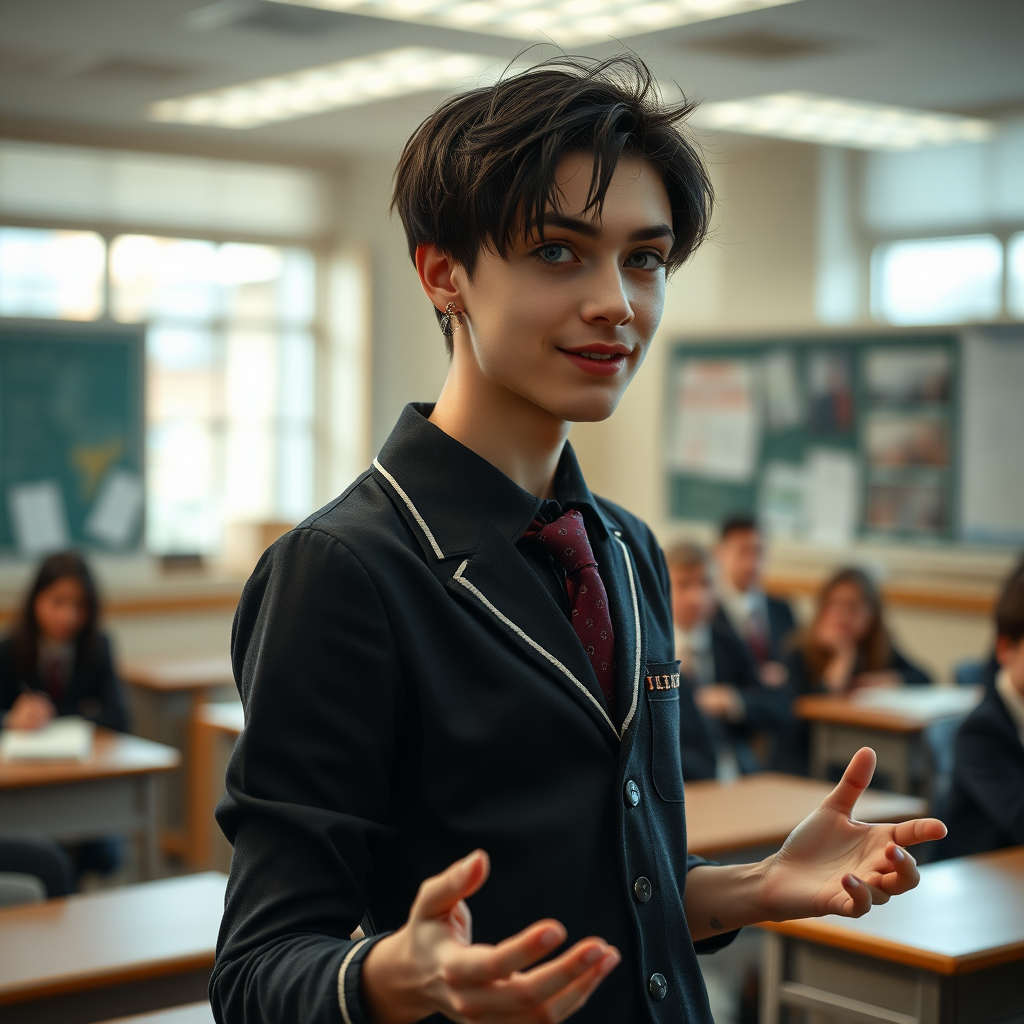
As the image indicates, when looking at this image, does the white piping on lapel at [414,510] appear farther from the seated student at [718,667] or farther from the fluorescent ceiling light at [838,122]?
the fluorescent ceiling light at [838,122]

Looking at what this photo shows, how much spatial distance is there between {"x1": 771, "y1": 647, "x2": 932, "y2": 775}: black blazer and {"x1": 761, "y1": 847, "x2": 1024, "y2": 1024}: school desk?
232 centimetres

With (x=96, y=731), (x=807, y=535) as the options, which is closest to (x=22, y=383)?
(x=96, y=731)

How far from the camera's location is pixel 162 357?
26.8 feet

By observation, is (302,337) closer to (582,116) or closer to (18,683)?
(18,683)

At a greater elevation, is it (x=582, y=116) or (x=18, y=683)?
(x=582, y=116)

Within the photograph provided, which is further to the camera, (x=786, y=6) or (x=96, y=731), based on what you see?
(x=786, y=6)

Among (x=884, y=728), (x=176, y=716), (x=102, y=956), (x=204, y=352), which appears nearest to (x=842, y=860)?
(x=102, y=956)

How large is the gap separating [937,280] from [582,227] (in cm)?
656

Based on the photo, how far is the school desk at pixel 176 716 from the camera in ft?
17.6

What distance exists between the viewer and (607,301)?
1.03 meters

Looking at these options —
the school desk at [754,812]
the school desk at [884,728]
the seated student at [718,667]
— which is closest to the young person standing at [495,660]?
the school desk at [754,812]

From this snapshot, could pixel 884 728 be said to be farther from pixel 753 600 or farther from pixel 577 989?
pixel 577 989

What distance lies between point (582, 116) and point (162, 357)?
7482mm

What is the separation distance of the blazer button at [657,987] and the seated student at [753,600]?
16.2 feet
